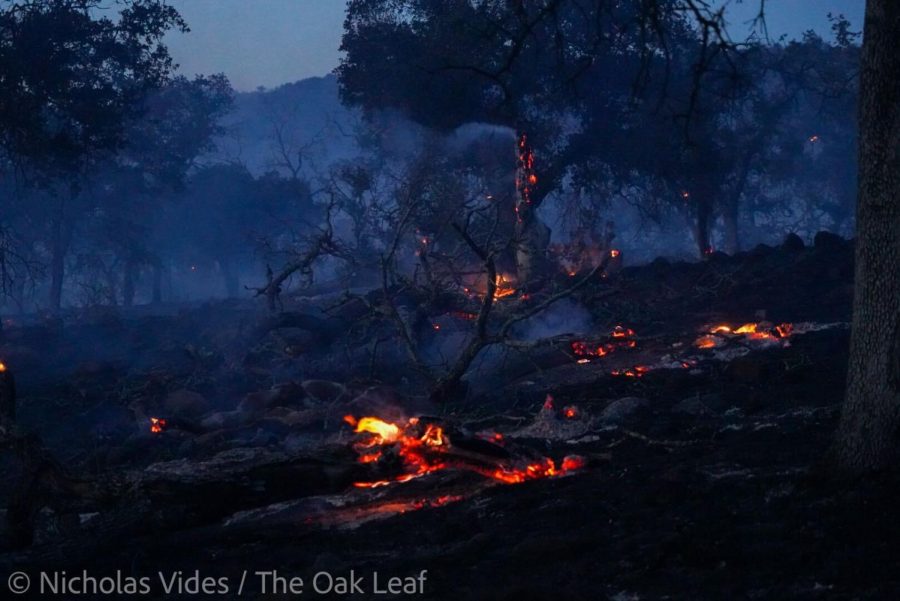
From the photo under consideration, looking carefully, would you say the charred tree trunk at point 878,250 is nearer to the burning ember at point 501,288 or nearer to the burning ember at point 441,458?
the burning ember at point 441,458

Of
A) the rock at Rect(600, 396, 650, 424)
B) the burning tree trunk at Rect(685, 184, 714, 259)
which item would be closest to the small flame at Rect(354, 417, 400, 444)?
the rock at Rect(600, 396, 650, 424)

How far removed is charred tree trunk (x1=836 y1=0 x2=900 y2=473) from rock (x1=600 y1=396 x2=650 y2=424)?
15.0ft

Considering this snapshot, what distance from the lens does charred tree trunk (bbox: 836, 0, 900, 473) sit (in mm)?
5395

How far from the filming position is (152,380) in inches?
622

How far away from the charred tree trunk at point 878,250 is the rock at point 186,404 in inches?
440

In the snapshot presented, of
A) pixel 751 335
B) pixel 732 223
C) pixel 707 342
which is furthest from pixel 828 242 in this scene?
pixel 732 223

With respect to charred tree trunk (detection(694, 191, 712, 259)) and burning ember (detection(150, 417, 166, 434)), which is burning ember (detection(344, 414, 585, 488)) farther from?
charred tree trunk (detection(694, 191, 712, 259))

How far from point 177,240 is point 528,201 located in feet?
92.1

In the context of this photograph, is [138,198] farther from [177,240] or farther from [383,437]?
[383,437]

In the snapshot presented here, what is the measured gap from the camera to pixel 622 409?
10352 millimetres

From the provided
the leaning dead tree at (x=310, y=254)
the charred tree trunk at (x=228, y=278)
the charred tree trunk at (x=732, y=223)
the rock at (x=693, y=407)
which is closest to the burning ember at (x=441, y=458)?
the rock at (x=693, y=407)

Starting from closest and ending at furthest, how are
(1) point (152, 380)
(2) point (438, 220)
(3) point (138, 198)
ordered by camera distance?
(1) point (152, 380), (2) point (438, 220), (3) point (138, 198)

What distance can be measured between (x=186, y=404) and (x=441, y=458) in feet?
27.0

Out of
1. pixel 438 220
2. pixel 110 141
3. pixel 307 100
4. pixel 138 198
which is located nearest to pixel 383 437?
pixel 110 141
